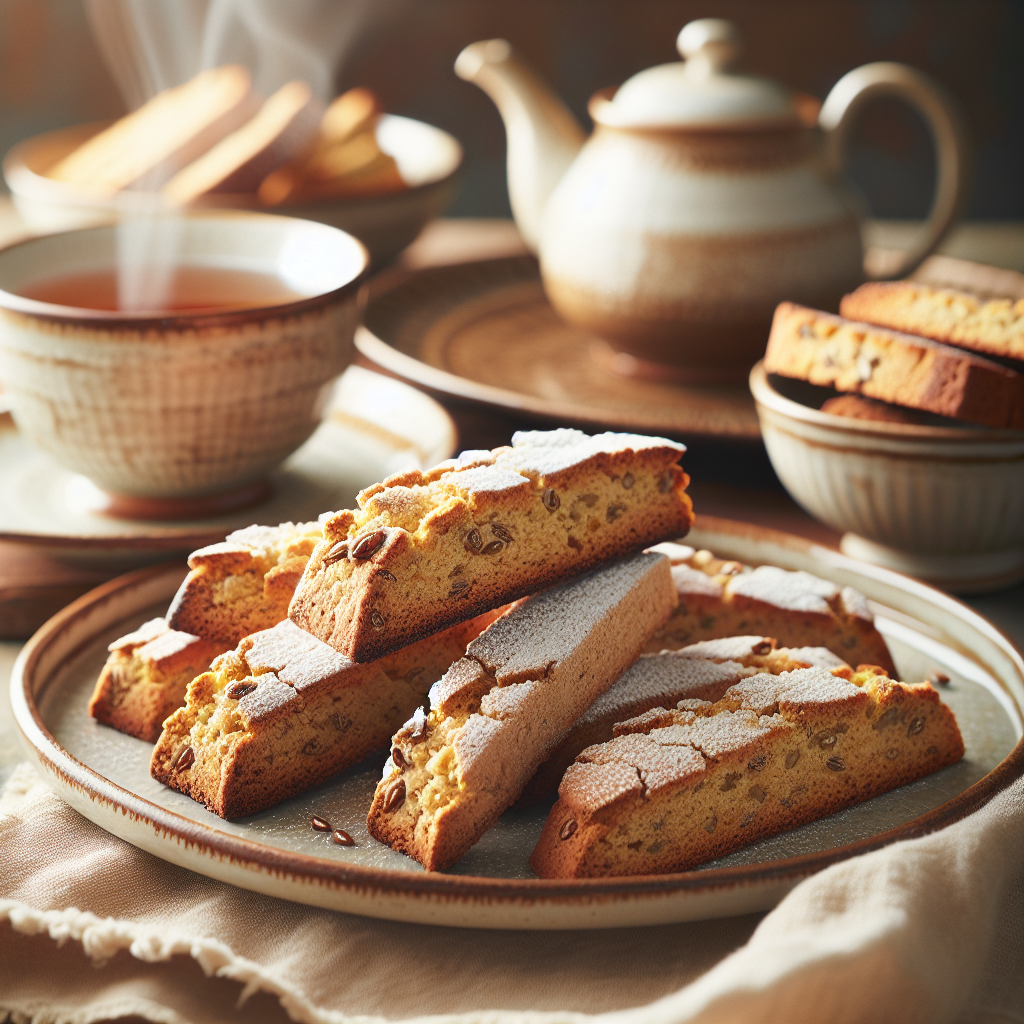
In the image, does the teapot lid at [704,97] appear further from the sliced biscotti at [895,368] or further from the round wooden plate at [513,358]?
the sliced biscotti at [895,368]

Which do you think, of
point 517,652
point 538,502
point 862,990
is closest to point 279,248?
point 538,502

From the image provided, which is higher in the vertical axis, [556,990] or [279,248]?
[279,248]

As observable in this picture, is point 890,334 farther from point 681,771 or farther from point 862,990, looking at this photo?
point 862,990

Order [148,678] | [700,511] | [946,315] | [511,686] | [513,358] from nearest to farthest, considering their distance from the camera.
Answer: [511,686], [148,678], [946,315], [700,511], [513,358]

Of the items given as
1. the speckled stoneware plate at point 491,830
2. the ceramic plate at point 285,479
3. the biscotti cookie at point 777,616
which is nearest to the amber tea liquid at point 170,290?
the ceramic plate at point 285,479

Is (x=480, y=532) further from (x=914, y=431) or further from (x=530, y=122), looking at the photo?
(x=530, y=122)

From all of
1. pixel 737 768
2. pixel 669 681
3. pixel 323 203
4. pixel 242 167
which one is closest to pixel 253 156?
pixel 242 167
